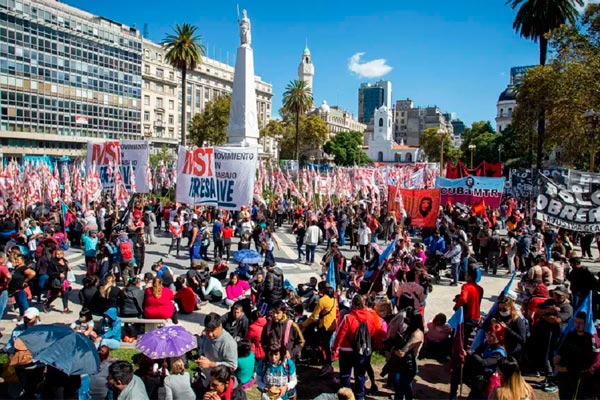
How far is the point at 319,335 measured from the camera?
8.09 m

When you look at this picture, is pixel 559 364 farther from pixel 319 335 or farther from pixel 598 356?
pixel 319 335

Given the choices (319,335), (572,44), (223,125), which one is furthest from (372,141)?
(319,335)

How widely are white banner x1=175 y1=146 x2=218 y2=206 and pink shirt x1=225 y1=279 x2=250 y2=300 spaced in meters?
3.09

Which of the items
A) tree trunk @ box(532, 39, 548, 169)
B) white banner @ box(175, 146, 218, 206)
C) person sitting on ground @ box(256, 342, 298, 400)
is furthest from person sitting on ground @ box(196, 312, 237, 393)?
tree trunk @ box(532, 39, 548, 169)

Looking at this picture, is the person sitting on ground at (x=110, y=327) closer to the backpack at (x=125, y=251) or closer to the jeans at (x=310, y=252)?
the backpack at (x=125, y=251)

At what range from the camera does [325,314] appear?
789 centimetres

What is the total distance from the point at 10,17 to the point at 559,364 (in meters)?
63.1

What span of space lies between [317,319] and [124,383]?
3.81 meters

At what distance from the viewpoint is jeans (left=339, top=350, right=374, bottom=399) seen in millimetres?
6586

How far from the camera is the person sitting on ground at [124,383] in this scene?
4758mm

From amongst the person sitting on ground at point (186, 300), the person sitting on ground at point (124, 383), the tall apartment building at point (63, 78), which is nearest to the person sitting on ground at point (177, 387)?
the person sitting on ground at point (124, 383)

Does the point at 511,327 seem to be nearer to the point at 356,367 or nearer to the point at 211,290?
the point at 356,367

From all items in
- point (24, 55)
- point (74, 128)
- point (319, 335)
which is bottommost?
point (319, 335)

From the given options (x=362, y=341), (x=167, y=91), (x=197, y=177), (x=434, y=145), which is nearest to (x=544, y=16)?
(x=197, y=177)
